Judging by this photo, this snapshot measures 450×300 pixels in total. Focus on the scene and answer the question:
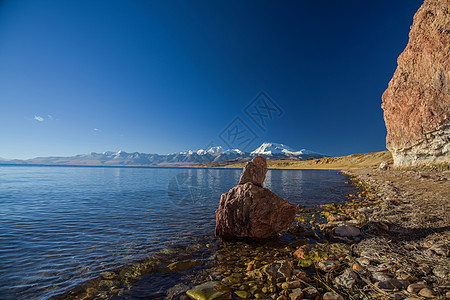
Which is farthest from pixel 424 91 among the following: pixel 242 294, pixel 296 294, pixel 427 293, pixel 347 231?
pixel 242 294

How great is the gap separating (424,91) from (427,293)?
41.9 metres

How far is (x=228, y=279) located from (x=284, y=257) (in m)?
2.22

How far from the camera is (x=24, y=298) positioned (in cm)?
472

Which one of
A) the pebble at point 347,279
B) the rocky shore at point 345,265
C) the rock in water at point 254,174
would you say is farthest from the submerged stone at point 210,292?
the rock in water at point 254,174

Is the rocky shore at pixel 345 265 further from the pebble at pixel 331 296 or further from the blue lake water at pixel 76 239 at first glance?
the blue lake water at pixel 76 239

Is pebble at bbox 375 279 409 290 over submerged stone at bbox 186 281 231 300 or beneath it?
over

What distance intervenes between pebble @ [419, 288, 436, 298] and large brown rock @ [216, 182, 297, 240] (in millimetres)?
4669

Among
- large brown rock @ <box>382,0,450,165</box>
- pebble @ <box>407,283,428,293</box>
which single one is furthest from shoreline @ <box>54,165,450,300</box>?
large brown rock @ <box>382,0,450,165</box>

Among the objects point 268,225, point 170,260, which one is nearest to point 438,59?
point 268,225

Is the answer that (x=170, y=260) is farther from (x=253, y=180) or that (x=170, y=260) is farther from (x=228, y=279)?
(x=253, y=180)

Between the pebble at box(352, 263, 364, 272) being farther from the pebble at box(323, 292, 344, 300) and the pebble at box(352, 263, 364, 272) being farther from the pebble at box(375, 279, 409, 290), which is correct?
the pebble at box(323, 292, 344, 300)

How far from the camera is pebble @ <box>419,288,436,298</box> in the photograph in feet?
11.6

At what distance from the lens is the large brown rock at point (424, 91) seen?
26641 mm

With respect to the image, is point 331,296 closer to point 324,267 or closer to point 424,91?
point 324,267
